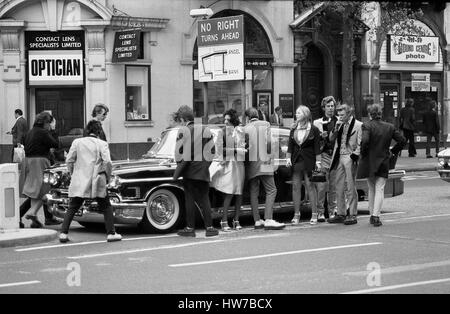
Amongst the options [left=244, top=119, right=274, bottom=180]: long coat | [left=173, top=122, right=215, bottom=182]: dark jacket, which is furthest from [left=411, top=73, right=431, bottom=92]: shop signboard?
[left=173, top=122, right=215, bottom=182]: dark jacket

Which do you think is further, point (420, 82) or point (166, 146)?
point (420, 82)

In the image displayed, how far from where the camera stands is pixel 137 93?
90.0ft

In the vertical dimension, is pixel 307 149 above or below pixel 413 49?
below

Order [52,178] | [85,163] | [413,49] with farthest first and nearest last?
1. [413,49]
2. [52,178]
3. [85,163]

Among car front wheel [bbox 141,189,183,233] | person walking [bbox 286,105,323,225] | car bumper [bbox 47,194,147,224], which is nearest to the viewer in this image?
car bumper [bbox 47,194,147,224]

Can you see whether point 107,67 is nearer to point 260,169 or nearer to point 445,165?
point 445,165

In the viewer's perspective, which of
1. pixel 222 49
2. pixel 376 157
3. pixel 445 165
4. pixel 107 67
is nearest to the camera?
pixel 376 157

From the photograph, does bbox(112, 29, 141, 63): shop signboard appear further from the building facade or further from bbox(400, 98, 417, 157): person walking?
Answer: bbox(400, 98, 417, 157): person walking

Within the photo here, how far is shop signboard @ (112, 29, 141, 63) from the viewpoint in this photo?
84.2 ft

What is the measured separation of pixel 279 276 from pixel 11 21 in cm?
1850

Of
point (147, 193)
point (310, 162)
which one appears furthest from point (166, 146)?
point (310, 162)

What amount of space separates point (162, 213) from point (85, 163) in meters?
1.50

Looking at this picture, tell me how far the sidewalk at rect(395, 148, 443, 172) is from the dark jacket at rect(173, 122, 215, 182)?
44.1 ft

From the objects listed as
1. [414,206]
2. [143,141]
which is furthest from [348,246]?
[143,141]
